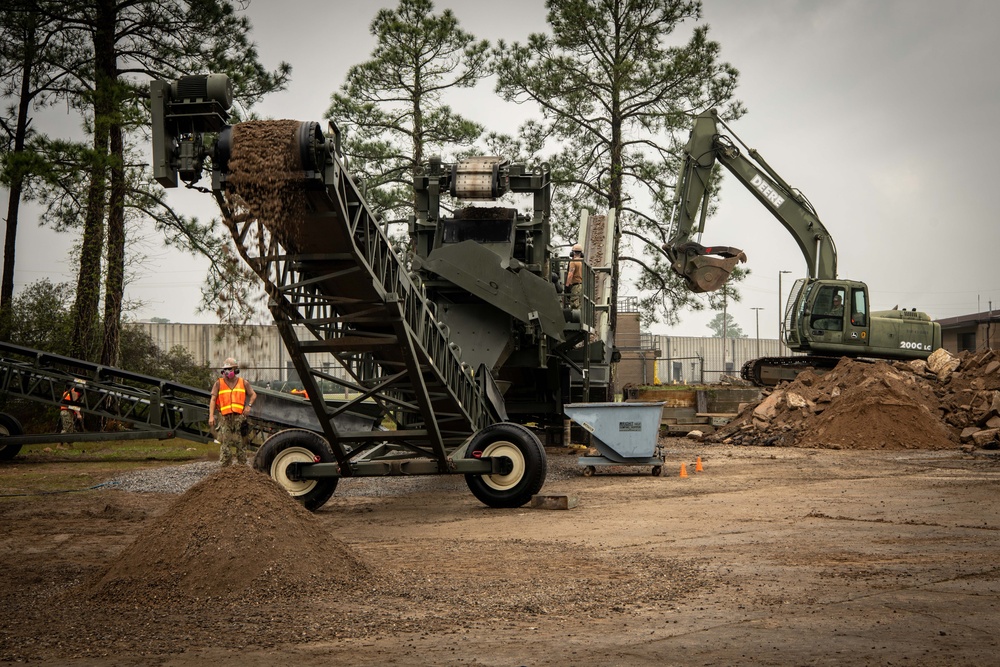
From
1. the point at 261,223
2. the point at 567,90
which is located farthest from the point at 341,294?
the point at 567,90

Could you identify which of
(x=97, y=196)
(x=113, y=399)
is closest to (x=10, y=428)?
(x=113, y=399)

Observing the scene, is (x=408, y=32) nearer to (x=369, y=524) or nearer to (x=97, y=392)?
(x=97, y=392)

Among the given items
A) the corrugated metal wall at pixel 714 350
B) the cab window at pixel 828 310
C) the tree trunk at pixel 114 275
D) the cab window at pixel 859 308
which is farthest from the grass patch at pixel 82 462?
the corrugated metal wall at pixel 714 350

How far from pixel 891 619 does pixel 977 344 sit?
44.7m

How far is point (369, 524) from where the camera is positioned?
1184 cm

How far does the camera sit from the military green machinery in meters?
9.38

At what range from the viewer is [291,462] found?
1263cm

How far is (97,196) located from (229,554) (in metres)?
17.6

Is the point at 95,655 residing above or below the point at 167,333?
below

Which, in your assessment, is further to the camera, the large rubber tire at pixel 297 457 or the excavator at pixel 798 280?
the excavator at pixel 798 280

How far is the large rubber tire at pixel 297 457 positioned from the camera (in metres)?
12.5

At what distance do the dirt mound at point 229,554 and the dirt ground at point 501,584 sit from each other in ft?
0.06

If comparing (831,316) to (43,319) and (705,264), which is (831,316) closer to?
(705,264)

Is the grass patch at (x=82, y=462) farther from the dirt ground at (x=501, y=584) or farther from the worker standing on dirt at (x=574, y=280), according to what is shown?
the worker standing on dirt at (x=574, y=280)
